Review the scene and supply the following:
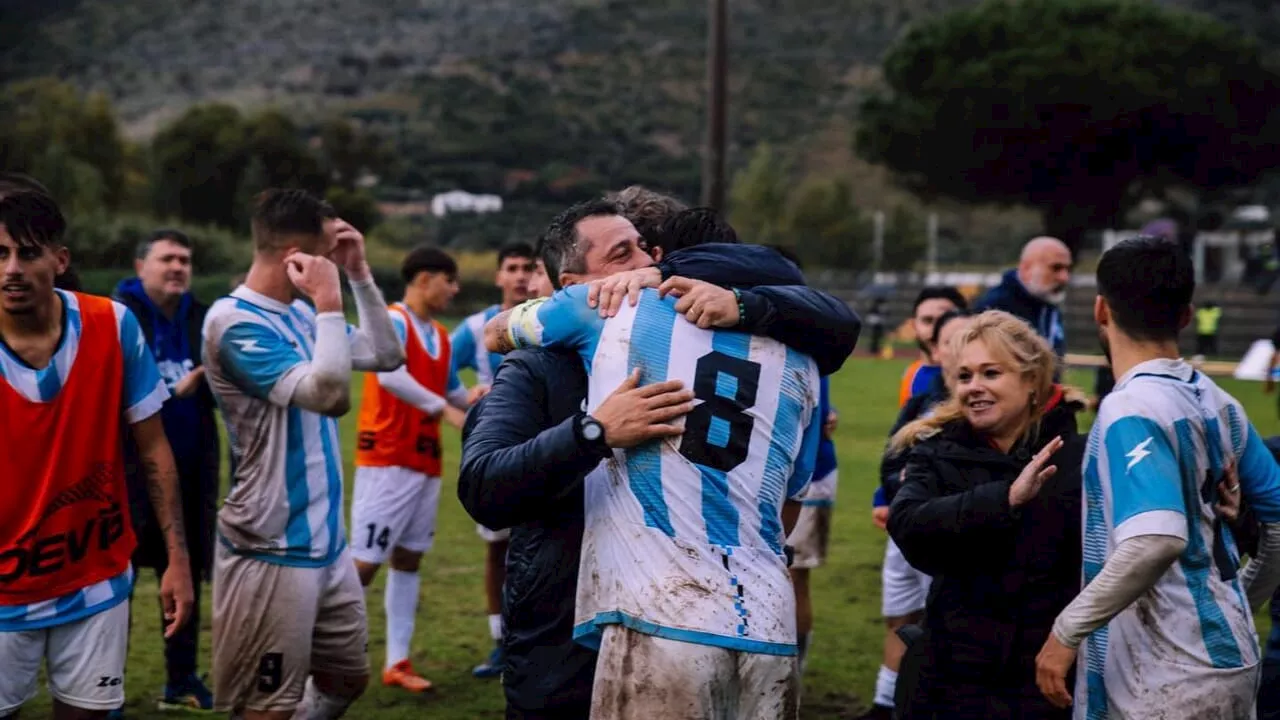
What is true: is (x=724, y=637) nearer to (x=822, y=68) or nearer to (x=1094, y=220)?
(x=1094, y=220)

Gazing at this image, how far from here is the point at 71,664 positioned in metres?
4.18

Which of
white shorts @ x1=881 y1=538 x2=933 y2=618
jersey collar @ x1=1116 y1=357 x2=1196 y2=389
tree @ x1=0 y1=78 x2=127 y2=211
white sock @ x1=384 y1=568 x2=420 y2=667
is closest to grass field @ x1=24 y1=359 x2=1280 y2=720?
white sock @ x1=384 y1=568 x2=420 y2=667

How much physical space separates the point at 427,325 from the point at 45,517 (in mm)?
4120

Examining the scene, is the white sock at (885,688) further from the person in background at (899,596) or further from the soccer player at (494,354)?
the soccer player at (494,354)

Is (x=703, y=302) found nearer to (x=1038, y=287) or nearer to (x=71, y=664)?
(x=71, y=664)

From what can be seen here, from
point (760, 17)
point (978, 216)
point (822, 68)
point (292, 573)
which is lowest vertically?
point (292, 573)

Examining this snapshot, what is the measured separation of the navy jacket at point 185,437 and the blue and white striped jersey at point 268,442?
72.2 inches

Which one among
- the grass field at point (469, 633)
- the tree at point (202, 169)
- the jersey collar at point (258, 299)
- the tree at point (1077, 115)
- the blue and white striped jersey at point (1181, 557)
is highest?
the tree at point (1077, 115)

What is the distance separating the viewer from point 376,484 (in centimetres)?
774

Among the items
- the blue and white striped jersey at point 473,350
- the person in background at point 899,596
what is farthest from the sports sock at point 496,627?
the person in background at point 899,596

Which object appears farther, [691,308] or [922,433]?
[922,433]

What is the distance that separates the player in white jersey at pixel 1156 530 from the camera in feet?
11.4

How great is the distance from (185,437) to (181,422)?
8cm

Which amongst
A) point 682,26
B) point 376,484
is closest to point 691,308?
point 376,484
